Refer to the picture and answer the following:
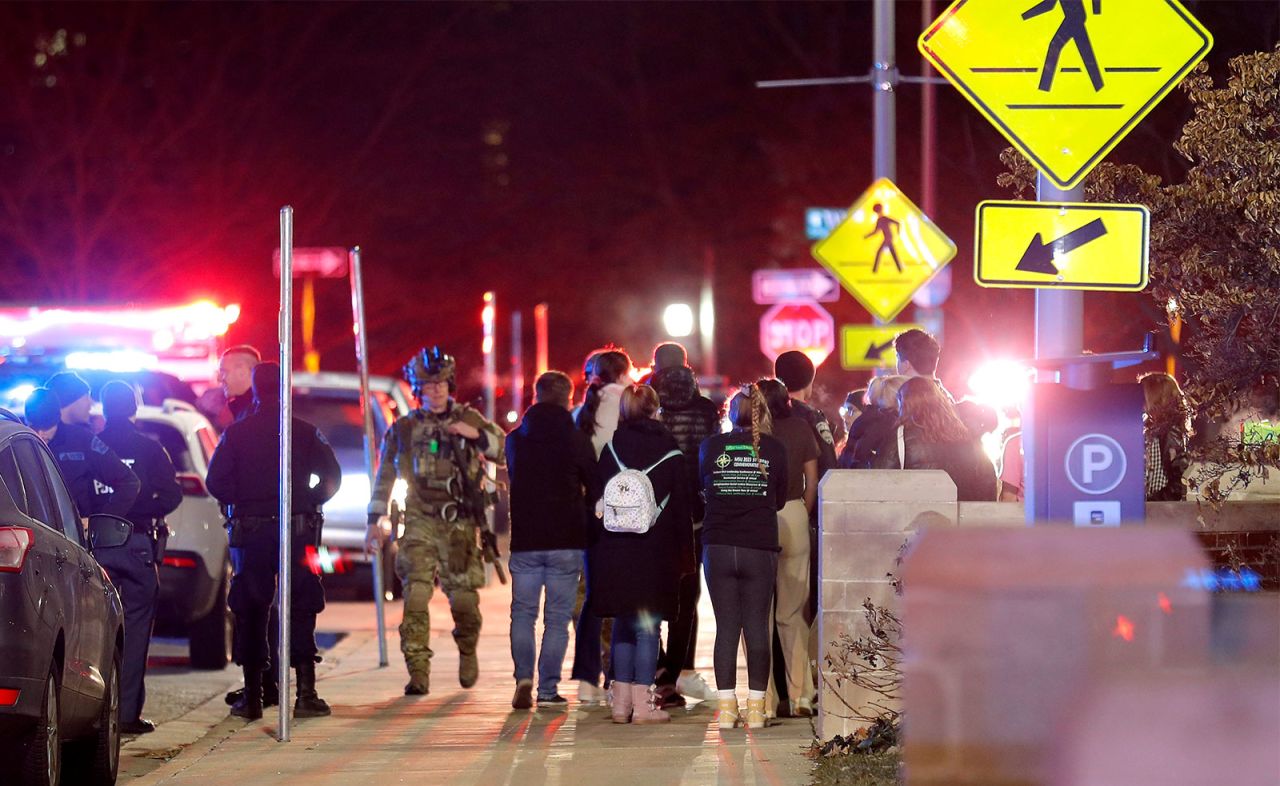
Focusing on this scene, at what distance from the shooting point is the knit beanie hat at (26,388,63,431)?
34.6ft

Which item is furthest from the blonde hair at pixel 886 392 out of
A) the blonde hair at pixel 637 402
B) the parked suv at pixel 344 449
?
the parked suv at pixel 344 449

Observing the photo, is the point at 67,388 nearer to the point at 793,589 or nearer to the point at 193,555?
the point at 193,555

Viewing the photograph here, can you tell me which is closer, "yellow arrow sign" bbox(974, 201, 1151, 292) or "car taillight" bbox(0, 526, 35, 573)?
→ "car taillight" bbox(0, 526, 35, 573)

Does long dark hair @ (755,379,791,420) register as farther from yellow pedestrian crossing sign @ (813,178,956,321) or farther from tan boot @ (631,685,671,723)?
yellow pedestrian crossing sign @ (813,178,956,321)

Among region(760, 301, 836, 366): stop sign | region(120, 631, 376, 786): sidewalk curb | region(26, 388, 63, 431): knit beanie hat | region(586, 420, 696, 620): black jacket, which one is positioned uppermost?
region(760, 301, 836, 366): stop sign

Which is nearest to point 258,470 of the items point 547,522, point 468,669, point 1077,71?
point 547,522

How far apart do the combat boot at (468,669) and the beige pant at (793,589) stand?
86.0 inches

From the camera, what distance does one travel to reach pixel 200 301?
20.5 meters

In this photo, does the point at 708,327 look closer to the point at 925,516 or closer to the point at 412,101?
the point at 412,101

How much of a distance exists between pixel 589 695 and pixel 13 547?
459cm

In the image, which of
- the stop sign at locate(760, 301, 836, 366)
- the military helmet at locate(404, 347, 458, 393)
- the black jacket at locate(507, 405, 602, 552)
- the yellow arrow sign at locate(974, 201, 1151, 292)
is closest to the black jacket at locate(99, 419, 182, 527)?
the military helmet at locate(404, 347, 458, 393)

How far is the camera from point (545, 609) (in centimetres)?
1123

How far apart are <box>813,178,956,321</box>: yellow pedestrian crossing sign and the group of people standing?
149 inches

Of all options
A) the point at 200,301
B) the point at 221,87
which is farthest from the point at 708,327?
the point at 200,301
